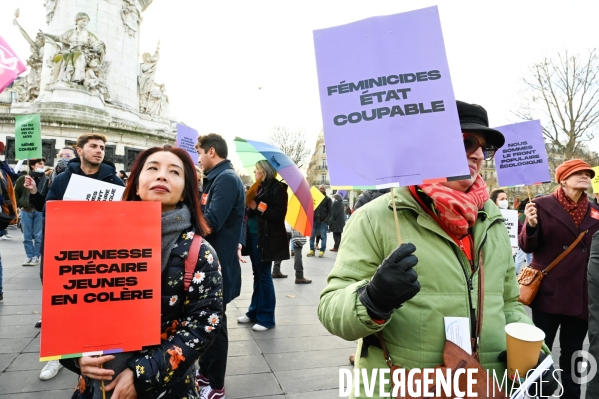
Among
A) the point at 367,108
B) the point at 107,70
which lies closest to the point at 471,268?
the point at 367,108

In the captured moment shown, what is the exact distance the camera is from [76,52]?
58.0ft

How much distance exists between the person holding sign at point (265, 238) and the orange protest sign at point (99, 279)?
129 inches

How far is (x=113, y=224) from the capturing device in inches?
57.7

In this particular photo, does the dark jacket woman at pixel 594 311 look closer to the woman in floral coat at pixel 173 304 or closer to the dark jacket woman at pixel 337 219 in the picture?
the woman in floral coat at pixel 173 304

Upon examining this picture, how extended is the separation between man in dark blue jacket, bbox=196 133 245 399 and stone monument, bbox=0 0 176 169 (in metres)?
14.7

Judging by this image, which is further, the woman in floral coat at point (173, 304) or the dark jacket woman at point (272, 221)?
the dark jacket woman at point (272, 221)

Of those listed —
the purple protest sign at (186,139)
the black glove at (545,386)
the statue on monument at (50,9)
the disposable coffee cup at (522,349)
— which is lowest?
the black glove at (545,386)

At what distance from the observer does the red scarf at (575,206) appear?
3305mm

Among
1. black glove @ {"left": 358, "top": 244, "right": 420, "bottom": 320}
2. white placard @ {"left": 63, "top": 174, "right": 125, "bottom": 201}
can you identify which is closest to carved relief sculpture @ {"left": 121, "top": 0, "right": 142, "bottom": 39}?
white placard @ {"left": 63, "top": 174, "right": 125, "bottom": 201}

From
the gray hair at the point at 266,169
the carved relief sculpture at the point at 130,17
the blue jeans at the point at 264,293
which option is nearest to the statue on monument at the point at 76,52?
the carved relief sculpture at the point at 130,17

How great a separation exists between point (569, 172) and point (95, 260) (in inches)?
143

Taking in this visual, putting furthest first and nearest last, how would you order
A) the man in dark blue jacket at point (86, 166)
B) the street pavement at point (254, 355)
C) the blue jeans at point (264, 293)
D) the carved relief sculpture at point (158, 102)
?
the carved relief sculpture at point (158, 102) → the blue jeans at point (264, 293) → the man in dark blue jacket at point (86, 166) → the street pavement at point (254, 355)

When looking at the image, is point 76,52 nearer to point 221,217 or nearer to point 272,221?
point 272,221

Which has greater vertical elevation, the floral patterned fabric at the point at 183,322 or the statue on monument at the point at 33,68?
the statue on monument at the point at 33,68
